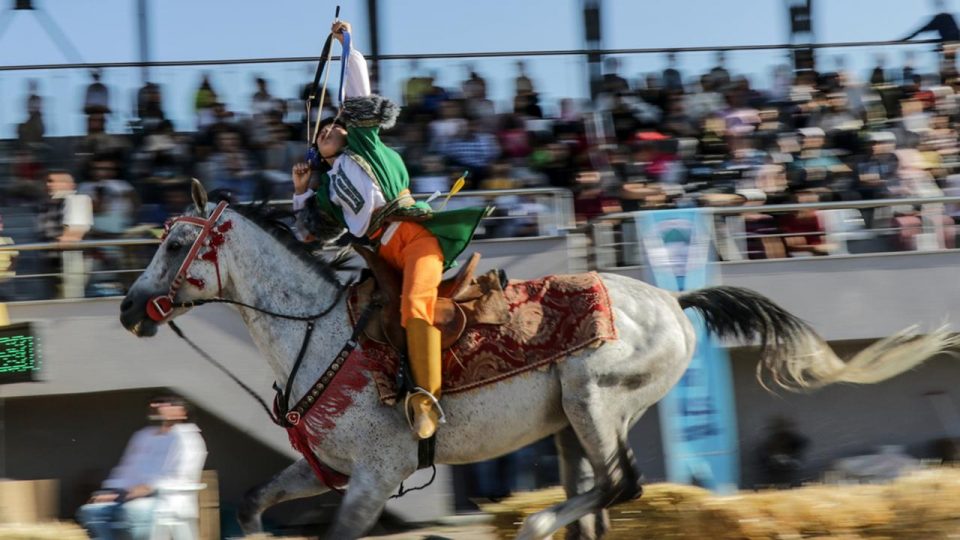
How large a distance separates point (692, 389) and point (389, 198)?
475 cm

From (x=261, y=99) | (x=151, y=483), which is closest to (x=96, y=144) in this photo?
(x=261, y=99)

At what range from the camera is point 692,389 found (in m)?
9.95

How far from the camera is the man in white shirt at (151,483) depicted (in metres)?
7.45

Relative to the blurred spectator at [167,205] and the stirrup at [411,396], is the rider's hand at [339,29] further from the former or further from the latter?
the blurred spectator at [167,205]

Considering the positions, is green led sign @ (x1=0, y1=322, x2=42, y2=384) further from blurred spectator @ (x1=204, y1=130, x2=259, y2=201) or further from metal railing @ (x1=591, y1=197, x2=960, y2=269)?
metal railing @ (x1=591, y1=197, x2=960, y2=269)

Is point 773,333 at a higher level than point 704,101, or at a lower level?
lower

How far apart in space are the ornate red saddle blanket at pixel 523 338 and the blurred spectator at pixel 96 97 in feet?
20.0

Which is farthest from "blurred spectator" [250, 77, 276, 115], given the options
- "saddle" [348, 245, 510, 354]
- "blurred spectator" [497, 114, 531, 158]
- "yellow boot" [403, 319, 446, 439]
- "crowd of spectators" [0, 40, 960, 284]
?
"yellow boot" [403, 319, 446, 439]

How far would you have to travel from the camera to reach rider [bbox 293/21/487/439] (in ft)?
18.9

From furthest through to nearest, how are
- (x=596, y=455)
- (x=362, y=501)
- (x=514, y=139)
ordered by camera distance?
(x=514, y=139)
(x=596, y=455)
(x=362, y=501)

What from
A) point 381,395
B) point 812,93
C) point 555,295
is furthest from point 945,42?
point 381,395

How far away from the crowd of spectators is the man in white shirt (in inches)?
87.3

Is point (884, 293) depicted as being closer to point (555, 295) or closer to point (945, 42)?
point (945, 42)

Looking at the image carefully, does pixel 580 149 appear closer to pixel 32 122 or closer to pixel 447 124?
pixel 447 124
